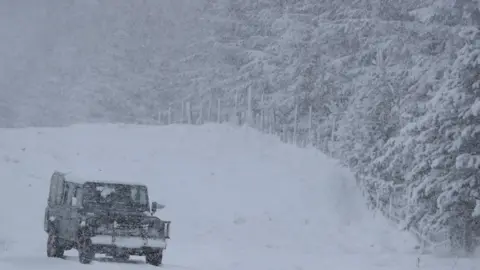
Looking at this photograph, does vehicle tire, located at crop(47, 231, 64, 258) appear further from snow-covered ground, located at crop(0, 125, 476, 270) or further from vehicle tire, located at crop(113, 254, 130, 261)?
vehicle tire, located at crop(113, 254, 130, 261)

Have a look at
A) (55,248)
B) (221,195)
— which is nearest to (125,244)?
(55,248)

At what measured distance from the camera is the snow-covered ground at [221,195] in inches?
887

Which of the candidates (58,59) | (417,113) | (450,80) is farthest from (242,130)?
(58,59)

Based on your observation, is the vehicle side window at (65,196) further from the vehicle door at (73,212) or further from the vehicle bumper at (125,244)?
the vehicle bumper at (125,244)

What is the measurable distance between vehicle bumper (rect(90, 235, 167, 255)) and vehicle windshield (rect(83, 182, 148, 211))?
1499 mm

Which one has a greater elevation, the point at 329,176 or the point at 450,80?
the point at 450,80

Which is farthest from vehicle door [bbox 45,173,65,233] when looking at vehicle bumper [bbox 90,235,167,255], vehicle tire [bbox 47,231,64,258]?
vehicle bumper [bbox 90,235,167,255]

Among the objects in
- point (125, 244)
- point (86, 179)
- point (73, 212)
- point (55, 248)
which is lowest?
point (55, 248)

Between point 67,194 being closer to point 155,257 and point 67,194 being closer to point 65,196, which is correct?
point 65,196

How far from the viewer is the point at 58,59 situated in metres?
75.1

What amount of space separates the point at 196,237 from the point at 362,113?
8614 millimetres

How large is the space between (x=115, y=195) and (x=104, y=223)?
1527mm

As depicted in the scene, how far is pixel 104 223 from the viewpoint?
56.2 feet

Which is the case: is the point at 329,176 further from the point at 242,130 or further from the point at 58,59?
the point at 58,59
